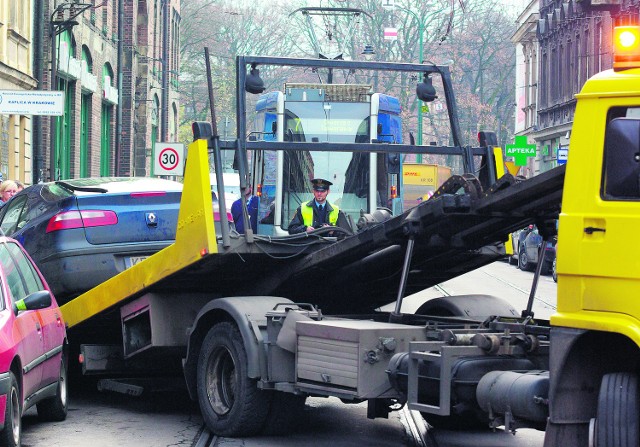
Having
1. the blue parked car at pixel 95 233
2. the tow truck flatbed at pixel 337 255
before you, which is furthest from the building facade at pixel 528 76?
the tow truck flatbed at pixel 337 255

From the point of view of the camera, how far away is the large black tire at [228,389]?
28.5ft

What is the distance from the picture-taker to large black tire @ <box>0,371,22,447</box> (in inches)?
306

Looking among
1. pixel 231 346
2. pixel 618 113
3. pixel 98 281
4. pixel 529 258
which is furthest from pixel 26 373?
pixel 529 258

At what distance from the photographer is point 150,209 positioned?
11961mm

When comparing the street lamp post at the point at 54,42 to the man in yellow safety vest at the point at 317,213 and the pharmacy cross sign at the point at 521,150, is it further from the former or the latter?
the pharmacy cross sign at the point at 521,150

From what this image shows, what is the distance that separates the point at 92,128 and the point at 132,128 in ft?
26.2

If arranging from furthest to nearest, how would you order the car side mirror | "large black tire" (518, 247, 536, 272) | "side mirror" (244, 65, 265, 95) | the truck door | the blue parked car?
"large black tire" (518, 247, 536, 272) < the blue parked car < "side mirror" (244, 65, 265, 95) < the car side mirror < the truck door

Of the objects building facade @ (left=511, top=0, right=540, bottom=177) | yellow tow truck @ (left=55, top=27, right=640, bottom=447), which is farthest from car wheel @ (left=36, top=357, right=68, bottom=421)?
building facade @ (left=511, top=0, right=540, bottom=177)

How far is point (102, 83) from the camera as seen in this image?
1677 inches

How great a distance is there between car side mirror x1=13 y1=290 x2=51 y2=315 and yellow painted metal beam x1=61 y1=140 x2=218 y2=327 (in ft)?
3.31

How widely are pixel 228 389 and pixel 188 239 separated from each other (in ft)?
3.70

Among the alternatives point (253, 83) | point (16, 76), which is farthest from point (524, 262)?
point (253, 83)

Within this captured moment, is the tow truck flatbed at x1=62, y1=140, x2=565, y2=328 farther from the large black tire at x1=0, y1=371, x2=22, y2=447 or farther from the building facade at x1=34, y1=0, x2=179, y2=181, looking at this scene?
the building facade at x1=34, y1=0, x2=179, y2=181

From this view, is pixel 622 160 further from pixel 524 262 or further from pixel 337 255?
pixel 524 262
